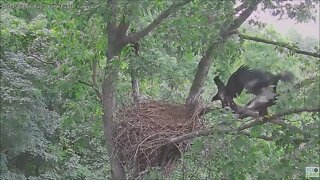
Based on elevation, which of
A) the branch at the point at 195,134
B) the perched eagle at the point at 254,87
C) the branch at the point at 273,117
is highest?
the perched eagle at the point at 254,87

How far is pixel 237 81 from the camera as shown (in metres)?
3.80

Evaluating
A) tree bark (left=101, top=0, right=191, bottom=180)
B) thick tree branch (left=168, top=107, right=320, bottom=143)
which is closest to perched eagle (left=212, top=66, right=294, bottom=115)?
thick tree branch (left=168, top=107, right=320, bottom=143)

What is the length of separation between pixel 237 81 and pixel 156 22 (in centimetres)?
70

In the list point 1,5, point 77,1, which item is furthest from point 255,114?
point 1,5

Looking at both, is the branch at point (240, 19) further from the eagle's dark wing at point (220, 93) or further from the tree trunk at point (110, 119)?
the tree trunk at point (110, 119)

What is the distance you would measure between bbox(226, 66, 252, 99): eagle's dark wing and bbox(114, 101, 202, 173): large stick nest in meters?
0.34

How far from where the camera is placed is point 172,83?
16.9ft

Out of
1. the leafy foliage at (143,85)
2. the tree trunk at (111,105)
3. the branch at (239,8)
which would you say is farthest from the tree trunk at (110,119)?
the branch at (239,8)

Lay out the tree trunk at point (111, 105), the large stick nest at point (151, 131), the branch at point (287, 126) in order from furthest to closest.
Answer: the tree trunk at point (111, 105)
the large stick nest at point (151, 131)
the branch at point (287, 126)

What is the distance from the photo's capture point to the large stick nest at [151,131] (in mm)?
3998

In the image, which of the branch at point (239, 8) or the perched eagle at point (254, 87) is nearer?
the perched eagle at point (254, 87)

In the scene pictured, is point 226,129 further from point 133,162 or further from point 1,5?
point 1,5

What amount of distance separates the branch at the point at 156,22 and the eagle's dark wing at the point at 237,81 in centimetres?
63

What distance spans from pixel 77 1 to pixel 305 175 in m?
1.99
